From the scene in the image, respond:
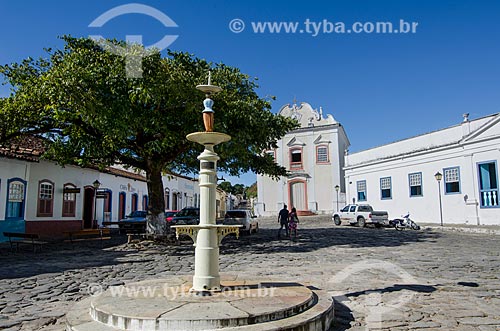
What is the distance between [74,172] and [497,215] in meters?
21.7

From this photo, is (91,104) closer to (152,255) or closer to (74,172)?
(152,255)

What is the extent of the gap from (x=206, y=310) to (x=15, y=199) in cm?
1521

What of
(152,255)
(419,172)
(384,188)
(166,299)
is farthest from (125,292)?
(384,188)

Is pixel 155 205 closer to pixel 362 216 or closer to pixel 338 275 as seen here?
pixel 338 275

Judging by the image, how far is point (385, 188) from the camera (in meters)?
27.2

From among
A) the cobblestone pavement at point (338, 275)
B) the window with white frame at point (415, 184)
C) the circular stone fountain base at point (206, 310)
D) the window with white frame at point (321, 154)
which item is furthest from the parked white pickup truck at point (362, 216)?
the circular stone fountain base at point (206, 310)

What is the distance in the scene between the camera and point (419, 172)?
79.6ft

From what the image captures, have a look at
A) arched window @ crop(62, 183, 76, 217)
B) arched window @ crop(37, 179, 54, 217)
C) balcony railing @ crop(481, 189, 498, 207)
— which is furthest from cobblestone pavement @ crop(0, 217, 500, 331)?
balcony railing @ crop(481, 189, 498, 207)

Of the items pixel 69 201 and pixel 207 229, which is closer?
pixel 207 229

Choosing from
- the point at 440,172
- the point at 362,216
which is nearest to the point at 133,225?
the point at 362,216

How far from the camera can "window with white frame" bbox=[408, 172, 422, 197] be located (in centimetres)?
2433

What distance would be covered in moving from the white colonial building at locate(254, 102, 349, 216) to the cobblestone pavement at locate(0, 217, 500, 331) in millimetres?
21994

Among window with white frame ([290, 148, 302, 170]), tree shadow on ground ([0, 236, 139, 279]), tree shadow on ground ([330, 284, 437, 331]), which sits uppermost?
window with white frame ([290, 148, 302, 170])

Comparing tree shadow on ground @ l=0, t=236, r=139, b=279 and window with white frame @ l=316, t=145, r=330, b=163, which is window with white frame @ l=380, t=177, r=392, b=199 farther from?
tree shadow on ground @ l=0, t=236, r=139, b=279
